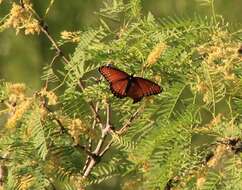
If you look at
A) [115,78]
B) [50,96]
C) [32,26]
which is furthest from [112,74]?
[32,26]

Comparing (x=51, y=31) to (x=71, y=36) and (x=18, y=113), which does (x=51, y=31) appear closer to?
(x=71, y=36)

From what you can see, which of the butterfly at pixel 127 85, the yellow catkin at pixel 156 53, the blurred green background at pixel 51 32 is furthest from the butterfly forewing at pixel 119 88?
the blurred green background at pixel 51 32

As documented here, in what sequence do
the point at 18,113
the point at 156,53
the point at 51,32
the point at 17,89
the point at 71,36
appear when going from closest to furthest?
the point at 156,53 < the point at 18,113 < the point at 17,89 < the point at 71,36 < the point at 51,32

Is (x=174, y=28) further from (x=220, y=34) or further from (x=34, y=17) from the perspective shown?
(x=34, y=17)

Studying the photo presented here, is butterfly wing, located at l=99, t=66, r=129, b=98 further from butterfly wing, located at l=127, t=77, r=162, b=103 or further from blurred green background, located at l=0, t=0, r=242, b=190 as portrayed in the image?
blurred green background, located at l=0, t=0, r=242, b=190

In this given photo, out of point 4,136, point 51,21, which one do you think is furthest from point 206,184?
point 51,21

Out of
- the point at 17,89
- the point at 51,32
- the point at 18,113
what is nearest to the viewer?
the point at 18,113

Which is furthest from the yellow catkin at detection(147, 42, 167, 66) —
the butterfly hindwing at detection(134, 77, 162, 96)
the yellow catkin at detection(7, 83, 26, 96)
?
the yellow catkin at detection(7, 83, 26, 96)
